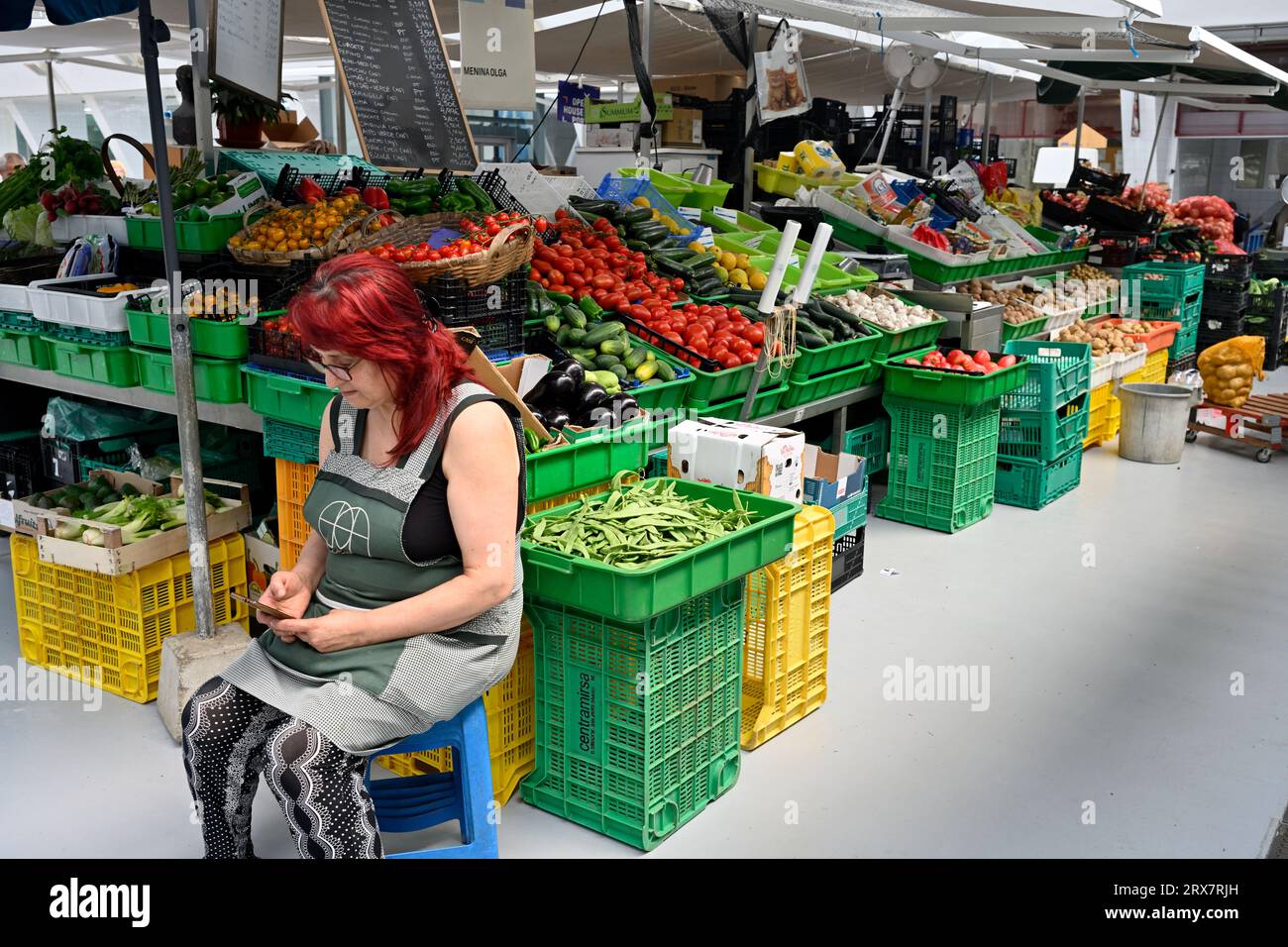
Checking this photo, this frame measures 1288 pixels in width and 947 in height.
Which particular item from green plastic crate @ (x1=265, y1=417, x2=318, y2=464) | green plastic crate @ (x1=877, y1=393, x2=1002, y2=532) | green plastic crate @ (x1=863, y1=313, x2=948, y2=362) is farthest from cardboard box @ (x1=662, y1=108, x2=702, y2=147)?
green plastic crate @ (x1=265, y1=417, x2=318, y2=464)

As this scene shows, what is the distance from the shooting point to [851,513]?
5098 mm

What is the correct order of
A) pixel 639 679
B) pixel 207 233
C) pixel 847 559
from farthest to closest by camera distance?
pixel 847 559
pixel 207 233
pixel 639 679

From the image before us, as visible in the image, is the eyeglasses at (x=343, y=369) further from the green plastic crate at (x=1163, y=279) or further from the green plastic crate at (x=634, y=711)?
the green plastic crate at (x=1163, y=279)

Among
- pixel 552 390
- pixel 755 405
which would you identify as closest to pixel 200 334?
pixel 552 390

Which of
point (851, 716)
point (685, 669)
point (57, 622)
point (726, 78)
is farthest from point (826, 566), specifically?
point (726, 78)

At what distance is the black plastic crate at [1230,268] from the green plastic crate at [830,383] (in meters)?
6.22

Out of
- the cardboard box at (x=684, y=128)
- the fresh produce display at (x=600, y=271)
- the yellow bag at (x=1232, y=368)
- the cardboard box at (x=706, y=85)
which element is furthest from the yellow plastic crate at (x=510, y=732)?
the cardboard box at (x=706, y=85)

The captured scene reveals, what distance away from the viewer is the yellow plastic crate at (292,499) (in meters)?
3.89

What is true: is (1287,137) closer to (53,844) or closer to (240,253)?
(240,253)

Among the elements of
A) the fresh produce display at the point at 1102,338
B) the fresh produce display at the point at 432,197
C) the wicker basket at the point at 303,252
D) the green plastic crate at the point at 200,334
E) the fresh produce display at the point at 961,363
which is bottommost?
the fresh produce display at the point at 1102,338

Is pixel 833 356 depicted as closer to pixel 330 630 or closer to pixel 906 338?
pixel 906 338

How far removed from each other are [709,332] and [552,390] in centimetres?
150

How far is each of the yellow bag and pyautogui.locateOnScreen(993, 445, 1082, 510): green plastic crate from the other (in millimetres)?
2116

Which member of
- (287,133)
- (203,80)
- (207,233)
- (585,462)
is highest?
(203,80)
